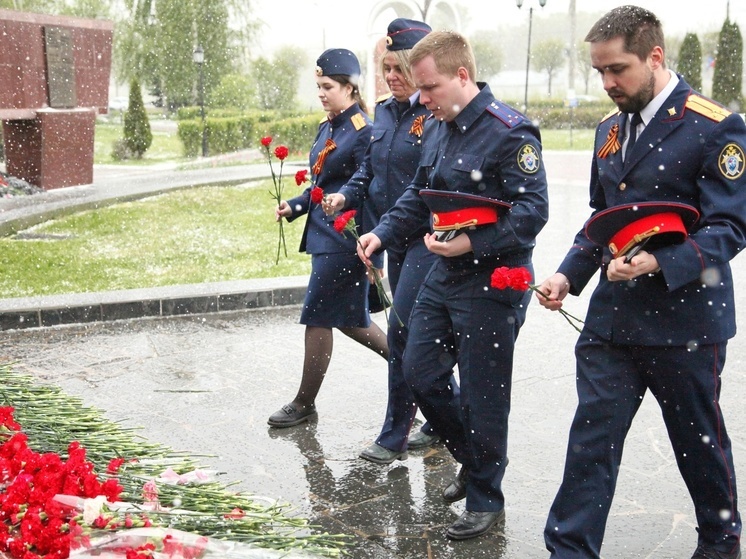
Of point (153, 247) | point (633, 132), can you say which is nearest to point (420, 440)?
point (633, 132)

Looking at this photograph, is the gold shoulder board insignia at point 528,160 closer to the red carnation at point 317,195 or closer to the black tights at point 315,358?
the red carnation at point 317,195

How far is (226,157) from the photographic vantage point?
29.0 metres

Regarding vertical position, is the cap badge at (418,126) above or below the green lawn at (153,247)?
above

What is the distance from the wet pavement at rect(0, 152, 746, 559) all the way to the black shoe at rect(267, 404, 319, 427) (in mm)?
73

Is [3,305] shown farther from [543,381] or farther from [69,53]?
[69,53]

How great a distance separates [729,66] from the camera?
3503cm

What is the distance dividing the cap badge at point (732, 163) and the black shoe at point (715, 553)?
4.24 ft

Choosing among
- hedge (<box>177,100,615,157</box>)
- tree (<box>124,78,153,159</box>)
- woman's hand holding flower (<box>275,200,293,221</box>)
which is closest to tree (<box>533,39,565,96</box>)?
hedge (<box>177,100,615,157</box>)

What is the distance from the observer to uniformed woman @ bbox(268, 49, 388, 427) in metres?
4.99

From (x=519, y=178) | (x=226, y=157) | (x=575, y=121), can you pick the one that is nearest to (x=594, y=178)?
(x=519, y=178)

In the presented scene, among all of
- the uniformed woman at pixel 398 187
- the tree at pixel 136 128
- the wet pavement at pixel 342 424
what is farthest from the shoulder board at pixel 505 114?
the tree at pixel 136 128

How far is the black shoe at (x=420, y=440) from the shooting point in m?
4.83

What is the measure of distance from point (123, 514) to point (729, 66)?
117 ft

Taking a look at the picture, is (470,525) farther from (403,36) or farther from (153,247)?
(153,247)
